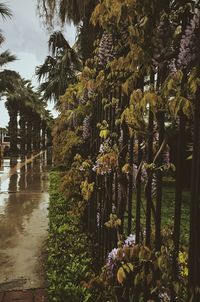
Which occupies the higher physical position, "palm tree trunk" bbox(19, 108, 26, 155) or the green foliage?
"palm tree trunk" bbox(19, 108, 26, 155)

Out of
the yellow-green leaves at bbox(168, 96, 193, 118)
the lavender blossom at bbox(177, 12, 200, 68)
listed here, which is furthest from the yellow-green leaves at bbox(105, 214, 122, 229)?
the lavender blossom at bbox(177, 12, 200, 68)

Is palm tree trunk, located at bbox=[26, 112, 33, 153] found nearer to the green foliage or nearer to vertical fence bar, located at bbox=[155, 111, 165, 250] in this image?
the green foliage

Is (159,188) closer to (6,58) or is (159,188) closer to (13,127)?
(6,58)

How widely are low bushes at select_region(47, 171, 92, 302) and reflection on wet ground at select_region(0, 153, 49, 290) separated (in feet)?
1.40

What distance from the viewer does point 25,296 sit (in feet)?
11.3

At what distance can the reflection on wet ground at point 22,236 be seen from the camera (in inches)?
155

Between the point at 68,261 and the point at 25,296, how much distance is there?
509 millimetres

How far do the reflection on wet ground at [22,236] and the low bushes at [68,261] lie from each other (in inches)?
16.8

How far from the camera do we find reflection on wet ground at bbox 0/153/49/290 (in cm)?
394

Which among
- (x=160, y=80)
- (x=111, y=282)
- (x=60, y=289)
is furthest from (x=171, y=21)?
(x=60, y=289)

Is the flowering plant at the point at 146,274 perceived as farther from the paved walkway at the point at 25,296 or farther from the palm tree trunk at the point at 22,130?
the palm tree trunk at the point at 22,130

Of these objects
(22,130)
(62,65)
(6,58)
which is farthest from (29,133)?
(62,65)

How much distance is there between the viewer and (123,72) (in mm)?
2373

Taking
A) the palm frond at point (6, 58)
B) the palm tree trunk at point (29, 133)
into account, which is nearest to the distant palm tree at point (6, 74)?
the palm frond at point (6, 58)
